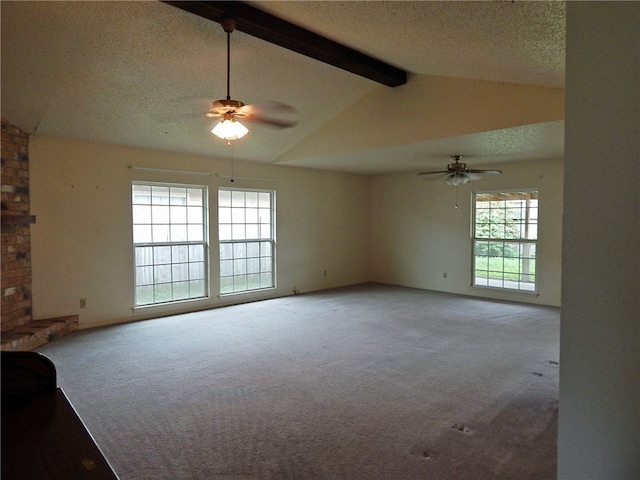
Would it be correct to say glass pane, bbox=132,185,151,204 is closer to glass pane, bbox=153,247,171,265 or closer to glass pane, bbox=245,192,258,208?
glass pane, bbox=153,247,171,265

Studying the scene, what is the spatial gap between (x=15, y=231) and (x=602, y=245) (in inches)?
213

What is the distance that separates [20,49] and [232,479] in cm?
376

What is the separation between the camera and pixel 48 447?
1011mm

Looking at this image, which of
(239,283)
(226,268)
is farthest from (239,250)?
(239,283)

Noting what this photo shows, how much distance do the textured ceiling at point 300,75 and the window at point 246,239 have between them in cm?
105

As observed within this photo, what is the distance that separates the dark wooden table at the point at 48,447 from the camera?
0.91 meters

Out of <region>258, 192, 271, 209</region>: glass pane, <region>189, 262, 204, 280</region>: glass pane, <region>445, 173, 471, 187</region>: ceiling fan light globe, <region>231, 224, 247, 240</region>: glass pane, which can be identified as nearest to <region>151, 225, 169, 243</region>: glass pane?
<region>189, 262, 204, 280</region>: glass pane

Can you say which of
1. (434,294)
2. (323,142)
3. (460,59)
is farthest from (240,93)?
(434,294)

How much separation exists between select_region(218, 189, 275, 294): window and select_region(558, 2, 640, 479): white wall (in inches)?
233

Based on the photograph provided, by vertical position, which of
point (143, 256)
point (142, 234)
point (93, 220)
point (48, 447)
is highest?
point (93, 220)

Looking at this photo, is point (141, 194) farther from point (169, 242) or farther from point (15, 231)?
point (15, 231)

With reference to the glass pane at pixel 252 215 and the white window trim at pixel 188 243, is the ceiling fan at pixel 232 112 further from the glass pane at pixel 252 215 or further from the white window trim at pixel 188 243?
the glass pane at pixel 252 215

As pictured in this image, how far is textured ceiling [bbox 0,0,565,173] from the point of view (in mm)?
2816

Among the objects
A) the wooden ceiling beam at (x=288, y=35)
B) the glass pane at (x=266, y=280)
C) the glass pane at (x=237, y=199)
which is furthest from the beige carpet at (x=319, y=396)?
the wooden ceiling beam at (x=288, y=35)
